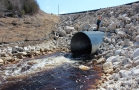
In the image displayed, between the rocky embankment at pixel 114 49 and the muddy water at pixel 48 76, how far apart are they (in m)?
0.72

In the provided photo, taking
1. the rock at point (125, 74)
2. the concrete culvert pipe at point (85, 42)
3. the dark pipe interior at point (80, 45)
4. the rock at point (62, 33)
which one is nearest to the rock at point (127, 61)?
the rock at point (125, 74)

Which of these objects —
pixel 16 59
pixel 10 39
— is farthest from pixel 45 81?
pixel 10 39

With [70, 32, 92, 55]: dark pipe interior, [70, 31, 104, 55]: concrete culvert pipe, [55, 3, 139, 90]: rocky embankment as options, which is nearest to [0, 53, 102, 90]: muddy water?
[55, 3, 139, 90]: rocky embankment

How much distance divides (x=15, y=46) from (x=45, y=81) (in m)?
6.01

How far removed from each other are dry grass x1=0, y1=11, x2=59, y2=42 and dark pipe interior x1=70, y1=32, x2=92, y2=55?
12.9 ft

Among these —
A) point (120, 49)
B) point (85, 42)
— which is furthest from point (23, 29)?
point (120, 49)

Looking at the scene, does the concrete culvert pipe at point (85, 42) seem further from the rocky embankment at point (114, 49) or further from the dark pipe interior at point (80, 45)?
the rocky embankment at point (114, 49)

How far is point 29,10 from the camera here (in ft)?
72.8

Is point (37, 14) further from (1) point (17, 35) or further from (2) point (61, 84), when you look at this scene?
(2) point (61, 84)

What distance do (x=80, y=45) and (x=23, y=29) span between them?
6.44 metres

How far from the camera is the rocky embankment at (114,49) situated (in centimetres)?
651

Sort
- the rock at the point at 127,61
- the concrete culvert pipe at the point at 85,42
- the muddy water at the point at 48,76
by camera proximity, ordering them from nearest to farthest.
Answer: the muddy water at the point at 48,76 < the rock at the point at 127,61 < the concrete culvert pipe at the point at 85,42

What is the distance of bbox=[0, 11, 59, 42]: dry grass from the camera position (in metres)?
14.8

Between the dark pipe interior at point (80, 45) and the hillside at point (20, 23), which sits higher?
the hillside at point (20, 23)
